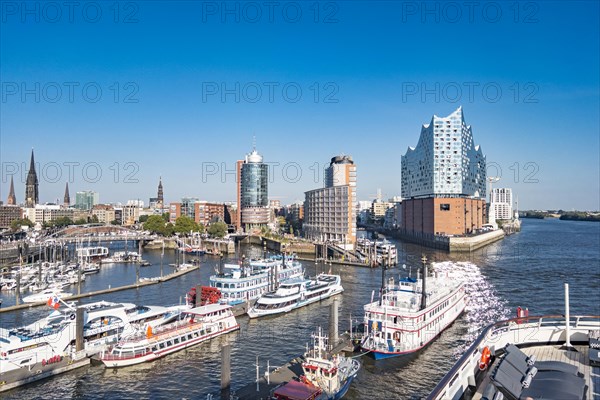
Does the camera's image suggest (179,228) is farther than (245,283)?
Yes

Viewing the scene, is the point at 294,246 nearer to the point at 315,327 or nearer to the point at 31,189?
the point at 315,327

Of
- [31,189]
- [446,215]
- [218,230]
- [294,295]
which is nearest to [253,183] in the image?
[218,230]

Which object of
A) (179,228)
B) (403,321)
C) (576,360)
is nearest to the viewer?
(576,360)

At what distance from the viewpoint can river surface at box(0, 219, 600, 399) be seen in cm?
2117

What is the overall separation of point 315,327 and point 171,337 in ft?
32.5

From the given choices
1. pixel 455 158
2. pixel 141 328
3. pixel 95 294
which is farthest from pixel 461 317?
pixel 455 158

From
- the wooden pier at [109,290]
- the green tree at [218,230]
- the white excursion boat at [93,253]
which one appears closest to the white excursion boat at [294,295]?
the wooden pier at [109,290]

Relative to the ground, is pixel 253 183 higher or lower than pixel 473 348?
higher

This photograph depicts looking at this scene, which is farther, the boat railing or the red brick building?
the red brick building

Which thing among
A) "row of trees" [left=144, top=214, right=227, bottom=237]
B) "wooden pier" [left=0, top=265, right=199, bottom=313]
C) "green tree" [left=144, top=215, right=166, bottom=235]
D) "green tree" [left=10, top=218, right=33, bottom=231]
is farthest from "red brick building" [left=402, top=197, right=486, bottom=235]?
"green tree" [left=10, top=218, right=33, bottom=231]

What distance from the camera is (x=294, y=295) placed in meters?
35.9

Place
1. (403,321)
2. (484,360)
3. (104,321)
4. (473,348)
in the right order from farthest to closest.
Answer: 1. (104,321)
2. (403,321)
3. (484,360)
4. (473,348)

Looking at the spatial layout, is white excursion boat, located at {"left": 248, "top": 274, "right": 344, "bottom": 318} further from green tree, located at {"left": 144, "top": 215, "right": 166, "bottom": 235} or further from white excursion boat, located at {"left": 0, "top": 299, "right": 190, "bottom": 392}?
green tree, located at {"left": 144, "top": 215, "right": 166, "bottom": 235}

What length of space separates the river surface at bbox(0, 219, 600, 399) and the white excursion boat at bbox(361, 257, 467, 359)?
619 millimetres
